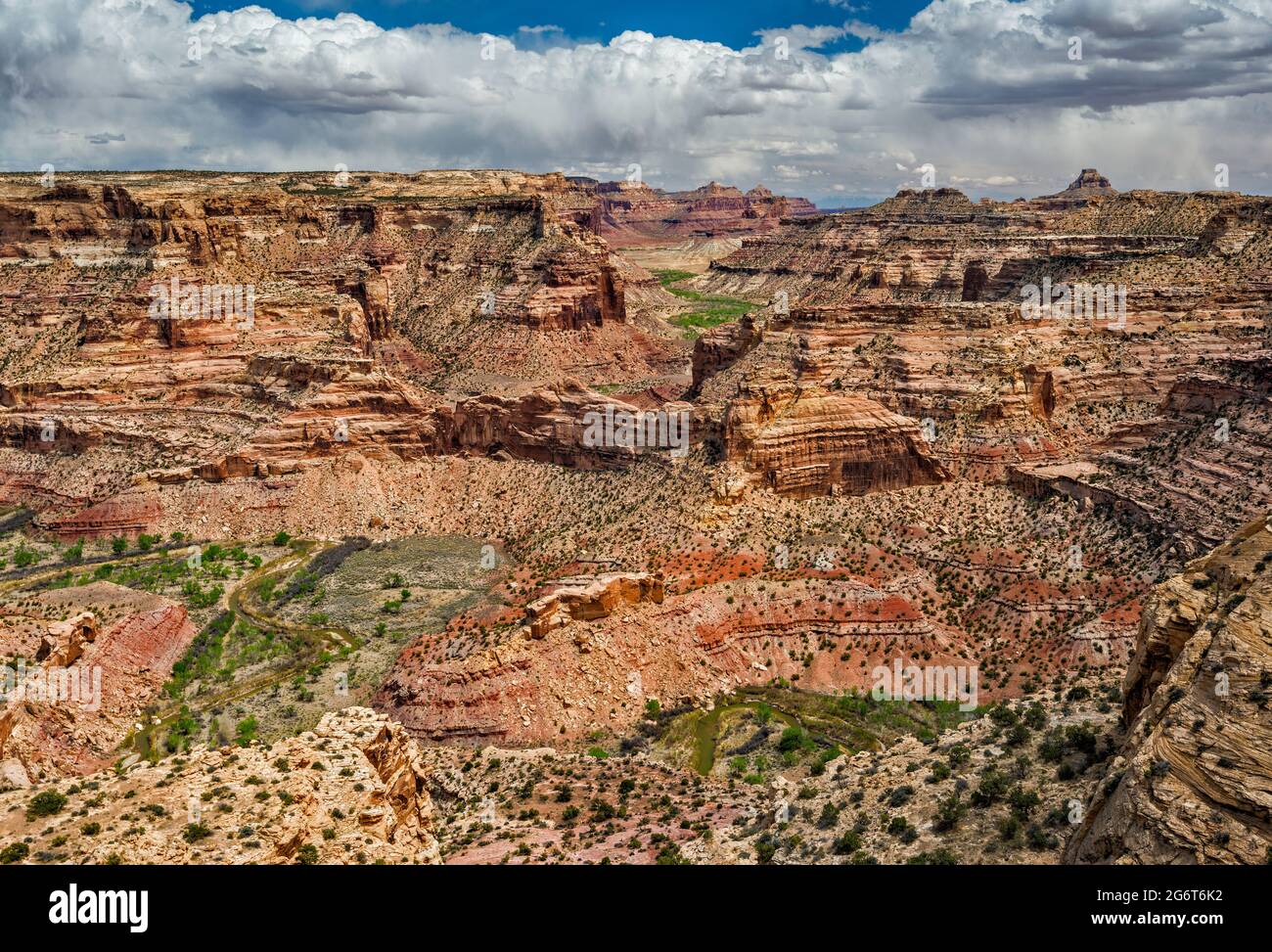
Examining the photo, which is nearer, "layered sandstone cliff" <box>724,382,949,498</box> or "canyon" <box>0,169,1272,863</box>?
"canyon" <box>0,169,1272,863</box>

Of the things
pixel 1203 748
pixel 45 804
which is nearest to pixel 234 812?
pixel 45 804

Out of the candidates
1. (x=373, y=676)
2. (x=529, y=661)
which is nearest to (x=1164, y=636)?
(x=529, y=661)

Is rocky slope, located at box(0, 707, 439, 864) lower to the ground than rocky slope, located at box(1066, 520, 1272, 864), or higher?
lower

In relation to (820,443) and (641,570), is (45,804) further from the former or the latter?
(820,443)

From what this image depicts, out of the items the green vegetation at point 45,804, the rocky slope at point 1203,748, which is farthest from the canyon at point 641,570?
the green vegetation at point 45,804

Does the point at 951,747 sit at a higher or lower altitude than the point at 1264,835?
lower

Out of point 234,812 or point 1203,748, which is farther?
point 234,812

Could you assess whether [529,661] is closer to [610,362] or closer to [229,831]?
[229,831]

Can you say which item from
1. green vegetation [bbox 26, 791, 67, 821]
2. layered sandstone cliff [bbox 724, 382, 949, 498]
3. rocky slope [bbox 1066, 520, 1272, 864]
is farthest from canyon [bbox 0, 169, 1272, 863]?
green vegetation [bbox 26, 791, 67, 821]

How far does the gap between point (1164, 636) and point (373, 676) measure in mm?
41057

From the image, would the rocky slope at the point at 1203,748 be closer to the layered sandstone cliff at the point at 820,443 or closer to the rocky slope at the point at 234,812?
the rocky slope at the point at 234,812

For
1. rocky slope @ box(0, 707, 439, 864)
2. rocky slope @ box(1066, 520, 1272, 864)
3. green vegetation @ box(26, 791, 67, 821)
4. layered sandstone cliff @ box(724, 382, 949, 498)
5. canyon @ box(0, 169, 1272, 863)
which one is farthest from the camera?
layered sandstone cliff @ box(724, 382, 949, 498)

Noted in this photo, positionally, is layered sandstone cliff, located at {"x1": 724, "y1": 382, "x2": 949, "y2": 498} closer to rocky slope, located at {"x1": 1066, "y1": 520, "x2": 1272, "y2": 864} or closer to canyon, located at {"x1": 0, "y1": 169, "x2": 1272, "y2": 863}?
canyon, located at {"x1": 0, "y1": 169, "x2": 1272, "y2": 863}

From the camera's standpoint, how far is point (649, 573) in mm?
54531
